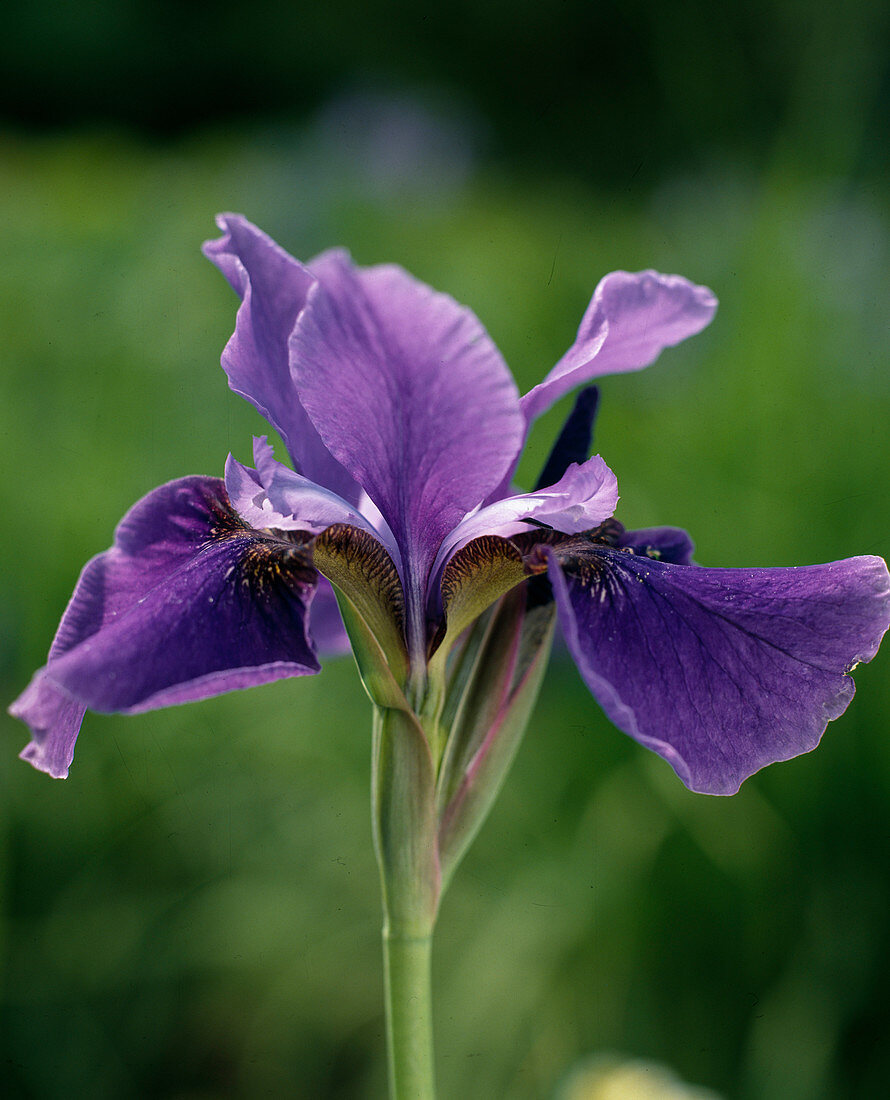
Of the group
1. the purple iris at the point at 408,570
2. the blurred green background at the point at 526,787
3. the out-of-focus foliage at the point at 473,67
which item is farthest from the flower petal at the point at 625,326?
the out-of-focus foliage at the point at 473,67

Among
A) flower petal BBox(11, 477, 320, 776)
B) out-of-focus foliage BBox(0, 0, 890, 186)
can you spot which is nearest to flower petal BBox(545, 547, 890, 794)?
flower petal BBox(11, 477, 320, 776)

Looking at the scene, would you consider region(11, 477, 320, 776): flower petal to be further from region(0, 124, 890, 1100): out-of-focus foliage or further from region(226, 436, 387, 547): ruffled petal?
region(0, 124, 890, 1100): out-of-focus foliage

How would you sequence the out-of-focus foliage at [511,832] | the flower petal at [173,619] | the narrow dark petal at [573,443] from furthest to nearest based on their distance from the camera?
the out-of-focus foliage at [511,832] < the narrow dark petal at [573,443] < the flower petal at [173,619]

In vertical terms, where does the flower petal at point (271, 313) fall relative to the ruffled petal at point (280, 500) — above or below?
above

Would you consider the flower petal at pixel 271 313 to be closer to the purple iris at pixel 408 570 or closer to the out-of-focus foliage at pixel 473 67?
the purple iris at pixel 408 570

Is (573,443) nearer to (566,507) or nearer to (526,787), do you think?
(566,507)

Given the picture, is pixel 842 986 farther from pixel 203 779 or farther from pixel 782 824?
pixel 203 779
